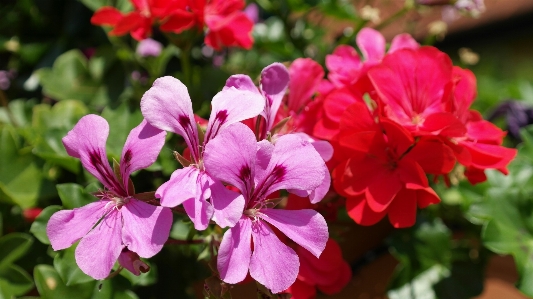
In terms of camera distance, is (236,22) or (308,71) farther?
(236,22)

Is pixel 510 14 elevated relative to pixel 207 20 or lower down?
lower down

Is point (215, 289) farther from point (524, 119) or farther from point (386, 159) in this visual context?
point (524, 119)

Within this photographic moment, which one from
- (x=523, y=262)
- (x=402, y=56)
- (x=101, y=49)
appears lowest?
A: (x=523, y=262)

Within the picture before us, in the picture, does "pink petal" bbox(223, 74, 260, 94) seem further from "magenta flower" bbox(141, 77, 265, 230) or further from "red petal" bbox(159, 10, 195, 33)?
"red petal" bbox(159, 10, 195, 33)

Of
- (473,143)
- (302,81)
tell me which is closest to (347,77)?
(302,81)

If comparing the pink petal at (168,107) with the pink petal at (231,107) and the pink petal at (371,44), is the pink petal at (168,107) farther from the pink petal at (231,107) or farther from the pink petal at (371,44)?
the pink petal at (371,44)

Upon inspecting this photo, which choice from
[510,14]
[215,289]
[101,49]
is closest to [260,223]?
[215,289]
